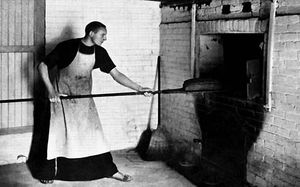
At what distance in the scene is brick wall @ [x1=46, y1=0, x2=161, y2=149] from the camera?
596cm

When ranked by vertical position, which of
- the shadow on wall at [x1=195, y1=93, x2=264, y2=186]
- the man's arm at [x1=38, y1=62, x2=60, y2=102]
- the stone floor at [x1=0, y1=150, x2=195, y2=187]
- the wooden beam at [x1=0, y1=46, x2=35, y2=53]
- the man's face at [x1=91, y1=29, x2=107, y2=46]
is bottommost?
the stone floor at [x1=0, y1=150, x2=195, y2=187]

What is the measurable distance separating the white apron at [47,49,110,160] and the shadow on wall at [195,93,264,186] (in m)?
1.60

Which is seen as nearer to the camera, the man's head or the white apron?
the man's head

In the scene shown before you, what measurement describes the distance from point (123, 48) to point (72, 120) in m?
1.79

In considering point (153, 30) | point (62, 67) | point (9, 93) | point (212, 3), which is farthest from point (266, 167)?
point (9, 93)

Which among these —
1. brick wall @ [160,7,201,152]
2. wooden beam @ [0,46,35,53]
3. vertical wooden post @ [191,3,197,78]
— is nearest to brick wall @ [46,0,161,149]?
brick wall @ [160,7,201,152]

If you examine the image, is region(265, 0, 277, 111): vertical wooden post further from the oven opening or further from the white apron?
the white apron

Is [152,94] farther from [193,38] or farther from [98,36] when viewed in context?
[193,38]

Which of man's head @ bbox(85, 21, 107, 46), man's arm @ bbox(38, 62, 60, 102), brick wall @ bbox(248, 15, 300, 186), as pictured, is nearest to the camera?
brick wall @ bbox(248, 15, 300, 186)

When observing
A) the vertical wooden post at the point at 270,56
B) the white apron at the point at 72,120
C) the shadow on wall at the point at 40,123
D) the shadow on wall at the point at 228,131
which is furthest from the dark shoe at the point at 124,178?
the vertical wooden post at the point at 270,56

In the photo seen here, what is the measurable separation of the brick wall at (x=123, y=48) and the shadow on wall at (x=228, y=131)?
1328 millimetres

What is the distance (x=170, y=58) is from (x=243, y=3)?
1.97 metres

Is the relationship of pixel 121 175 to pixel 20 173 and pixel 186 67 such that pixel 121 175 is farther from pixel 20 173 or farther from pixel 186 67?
pixel 186 67

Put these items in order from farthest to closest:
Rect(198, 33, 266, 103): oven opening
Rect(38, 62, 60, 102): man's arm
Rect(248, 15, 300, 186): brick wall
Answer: Rect(198, 33, 266, 103): oven opening, Rect(38, 62, 60, 102): man's arm, Rect(248, 15, 300, 186): brick wall
